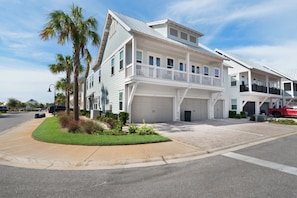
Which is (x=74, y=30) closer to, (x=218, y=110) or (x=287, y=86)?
→ (x=218, y=110)

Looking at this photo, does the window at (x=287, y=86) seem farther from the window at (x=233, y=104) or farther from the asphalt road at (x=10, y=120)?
the asphalt road at (x=10, y=120)

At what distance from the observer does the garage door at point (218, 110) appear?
22002 mm

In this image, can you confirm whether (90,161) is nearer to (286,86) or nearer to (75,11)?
(75,11)

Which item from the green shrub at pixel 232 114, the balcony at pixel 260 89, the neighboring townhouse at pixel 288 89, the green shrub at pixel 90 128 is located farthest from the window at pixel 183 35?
the neighboring townhouse at pixel 288 89

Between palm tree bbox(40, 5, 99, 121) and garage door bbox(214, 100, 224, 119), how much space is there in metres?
16.4

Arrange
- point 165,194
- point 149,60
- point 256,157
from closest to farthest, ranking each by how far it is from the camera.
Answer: point 165,194 < point 256,157 < point 149,60

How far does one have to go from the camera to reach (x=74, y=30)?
13.4 meters

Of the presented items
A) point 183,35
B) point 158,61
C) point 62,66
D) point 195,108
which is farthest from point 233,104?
point 62,66

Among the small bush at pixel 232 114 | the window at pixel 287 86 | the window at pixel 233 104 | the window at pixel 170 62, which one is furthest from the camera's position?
the window at pixel 287 86

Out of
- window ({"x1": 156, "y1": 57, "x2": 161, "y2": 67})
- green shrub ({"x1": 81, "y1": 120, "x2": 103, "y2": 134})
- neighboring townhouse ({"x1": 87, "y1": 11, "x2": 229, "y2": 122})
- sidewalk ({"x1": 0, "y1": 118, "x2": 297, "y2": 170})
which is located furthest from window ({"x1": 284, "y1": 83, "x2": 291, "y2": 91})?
green shrub ({"x1": 81, "y1": 120, "x2": 103, "y2": 134})

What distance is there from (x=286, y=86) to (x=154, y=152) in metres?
38.0

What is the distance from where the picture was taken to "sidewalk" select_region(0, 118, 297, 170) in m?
5.69

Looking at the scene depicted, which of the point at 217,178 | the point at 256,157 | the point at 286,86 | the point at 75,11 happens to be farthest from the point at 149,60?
the point at 286,86

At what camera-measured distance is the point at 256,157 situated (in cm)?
657
